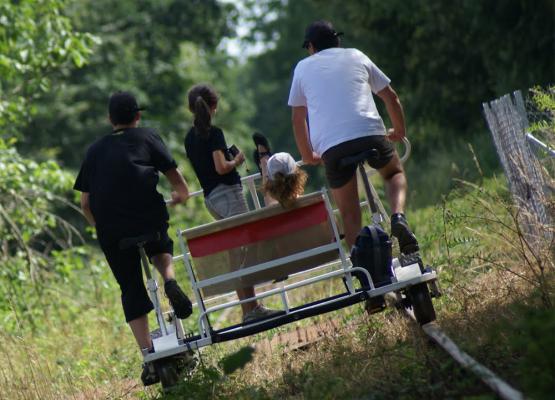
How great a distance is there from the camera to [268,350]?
33.5 feet

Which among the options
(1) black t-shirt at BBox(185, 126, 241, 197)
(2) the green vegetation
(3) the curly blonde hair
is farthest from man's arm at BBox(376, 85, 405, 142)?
(1) black t-shirt at BBox(185, 126, 241, 197)

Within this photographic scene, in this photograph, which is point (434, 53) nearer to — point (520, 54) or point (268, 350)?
point (520, 54)

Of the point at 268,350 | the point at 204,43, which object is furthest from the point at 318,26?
the point at 204,43

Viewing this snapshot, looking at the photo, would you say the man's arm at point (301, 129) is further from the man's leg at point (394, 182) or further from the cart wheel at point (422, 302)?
the cart wheel at point (422, 302)

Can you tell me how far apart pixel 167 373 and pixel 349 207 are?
168 cm

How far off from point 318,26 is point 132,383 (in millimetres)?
3476

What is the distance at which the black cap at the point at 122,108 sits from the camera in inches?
343

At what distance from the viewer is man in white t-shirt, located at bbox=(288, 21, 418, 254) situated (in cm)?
829

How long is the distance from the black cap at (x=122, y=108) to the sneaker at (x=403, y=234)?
6.62 feet

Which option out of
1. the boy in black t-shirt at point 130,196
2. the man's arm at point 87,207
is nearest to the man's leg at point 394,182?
the boy in black t-shirt at point 130,196

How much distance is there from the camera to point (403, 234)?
8.13 meters

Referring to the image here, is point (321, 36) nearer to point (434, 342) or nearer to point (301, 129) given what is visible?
point (301, 129)

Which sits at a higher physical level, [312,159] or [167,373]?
[312,159]

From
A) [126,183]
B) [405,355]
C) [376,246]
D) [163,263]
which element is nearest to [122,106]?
[126,183]
